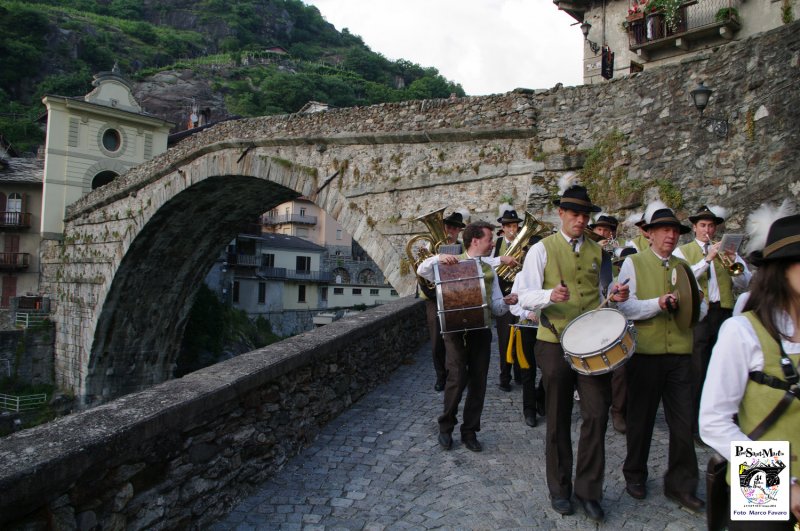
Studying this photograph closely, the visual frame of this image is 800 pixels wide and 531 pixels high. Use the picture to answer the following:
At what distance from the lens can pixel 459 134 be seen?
32.5 feet

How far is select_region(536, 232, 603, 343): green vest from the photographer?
334cm

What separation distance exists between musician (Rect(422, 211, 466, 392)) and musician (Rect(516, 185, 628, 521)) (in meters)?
2.38

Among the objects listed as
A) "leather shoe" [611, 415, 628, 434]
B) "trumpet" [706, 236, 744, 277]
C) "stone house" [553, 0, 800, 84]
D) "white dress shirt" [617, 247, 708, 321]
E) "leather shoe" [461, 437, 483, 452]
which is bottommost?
"leather shoe" [461, 437, 483, 452]

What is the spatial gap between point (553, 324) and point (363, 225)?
27.1ft

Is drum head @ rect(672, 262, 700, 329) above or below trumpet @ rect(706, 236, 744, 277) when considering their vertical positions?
below

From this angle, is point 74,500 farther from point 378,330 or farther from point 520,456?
point 378,330

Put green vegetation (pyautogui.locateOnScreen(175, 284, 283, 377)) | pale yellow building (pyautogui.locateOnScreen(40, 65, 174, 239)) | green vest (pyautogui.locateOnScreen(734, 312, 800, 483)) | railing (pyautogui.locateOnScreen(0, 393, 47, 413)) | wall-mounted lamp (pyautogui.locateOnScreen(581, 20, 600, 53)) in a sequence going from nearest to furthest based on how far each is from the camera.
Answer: green vest (pyautogui.locateOnScreen(734, 312, 800, 483)) < wall-mounted lamp (pyautogui.locateOnScreen(581, 20, 600, 53)) < railing (pyautogui.locateOnScreen(0, 393, 47, 413)) < pale yellow building (pyautogui.locateOnScreen(40, 65, 174, 239)) < green vegetation (pyautogui.locateOnScreen(175, 284, 283, 377))

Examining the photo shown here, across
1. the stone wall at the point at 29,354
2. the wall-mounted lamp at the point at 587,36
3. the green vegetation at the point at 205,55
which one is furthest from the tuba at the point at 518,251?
the green vegetation at the point at 205,55

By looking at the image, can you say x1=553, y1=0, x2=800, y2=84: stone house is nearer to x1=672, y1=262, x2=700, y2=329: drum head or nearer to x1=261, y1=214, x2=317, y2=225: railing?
x1=672, y1=262, x2=700, y2=329: drum head

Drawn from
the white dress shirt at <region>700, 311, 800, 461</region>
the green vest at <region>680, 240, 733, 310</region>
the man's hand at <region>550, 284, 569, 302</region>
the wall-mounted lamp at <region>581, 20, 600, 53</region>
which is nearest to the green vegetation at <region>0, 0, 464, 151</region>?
the wall-mounted lamp at <region>581, 20, 600, 53</region>

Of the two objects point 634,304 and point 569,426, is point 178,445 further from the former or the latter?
point 634,304

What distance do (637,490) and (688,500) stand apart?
0.27 metres

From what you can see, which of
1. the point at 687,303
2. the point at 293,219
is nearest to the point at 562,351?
the point at 687,303

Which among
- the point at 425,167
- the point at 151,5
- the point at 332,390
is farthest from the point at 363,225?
the point at 151,5
